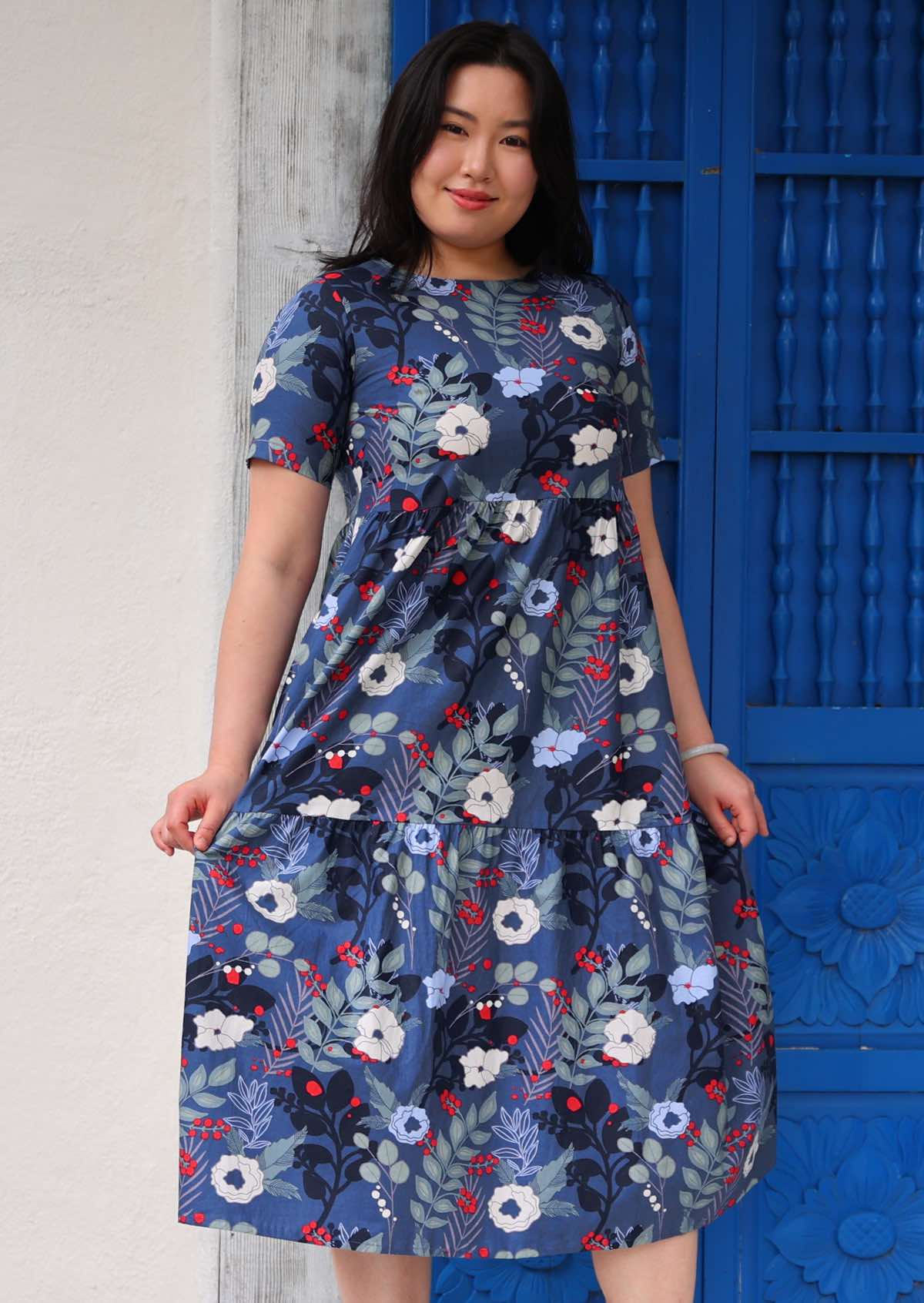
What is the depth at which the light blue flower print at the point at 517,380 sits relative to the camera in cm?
124

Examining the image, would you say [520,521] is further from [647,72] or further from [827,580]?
[647,72]

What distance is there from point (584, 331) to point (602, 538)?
0.23 meters

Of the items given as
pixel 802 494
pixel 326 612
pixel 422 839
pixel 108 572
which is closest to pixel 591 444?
pixel 326 612

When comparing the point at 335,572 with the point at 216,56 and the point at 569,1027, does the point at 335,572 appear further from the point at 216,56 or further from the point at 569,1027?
the point at 216,56

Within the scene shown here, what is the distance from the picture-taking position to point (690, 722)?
138 cm

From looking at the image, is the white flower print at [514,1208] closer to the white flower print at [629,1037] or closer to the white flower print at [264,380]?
the white flower print at [629,1037]

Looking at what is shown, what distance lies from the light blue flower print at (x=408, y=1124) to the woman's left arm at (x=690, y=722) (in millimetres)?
443

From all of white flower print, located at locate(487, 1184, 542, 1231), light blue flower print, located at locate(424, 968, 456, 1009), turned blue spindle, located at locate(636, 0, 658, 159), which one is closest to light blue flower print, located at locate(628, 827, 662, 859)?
light blue flower print, located at locate(424, 968, 456, 1009)

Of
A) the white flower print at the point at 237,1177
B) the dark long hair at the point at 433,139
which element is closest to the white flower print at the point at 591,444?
the dark long hair at the point at 433,139

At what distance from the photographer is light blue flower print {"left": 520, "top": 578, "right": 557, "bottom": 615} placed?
Answer: 1.23 meters

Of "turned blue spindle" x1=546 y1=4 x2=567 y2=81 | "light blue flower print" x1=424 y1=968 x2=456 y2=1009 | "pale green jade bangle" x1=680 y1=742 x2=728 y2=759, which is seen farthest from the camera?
"turned blue spindle" x1=546 y1=4 x2=567 y2=81

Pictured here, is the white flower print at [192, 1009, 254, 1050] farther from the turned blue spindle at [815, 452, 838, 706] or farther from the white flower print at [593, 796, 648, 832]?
the turned blue spindle at [815, 452, 838, 706]

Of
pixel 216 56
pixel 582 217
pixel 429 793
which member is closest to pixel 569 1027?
pixel 429 793

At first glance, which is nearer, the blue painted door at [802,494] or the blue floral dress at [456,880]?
the blue floral dress at [456,880]
